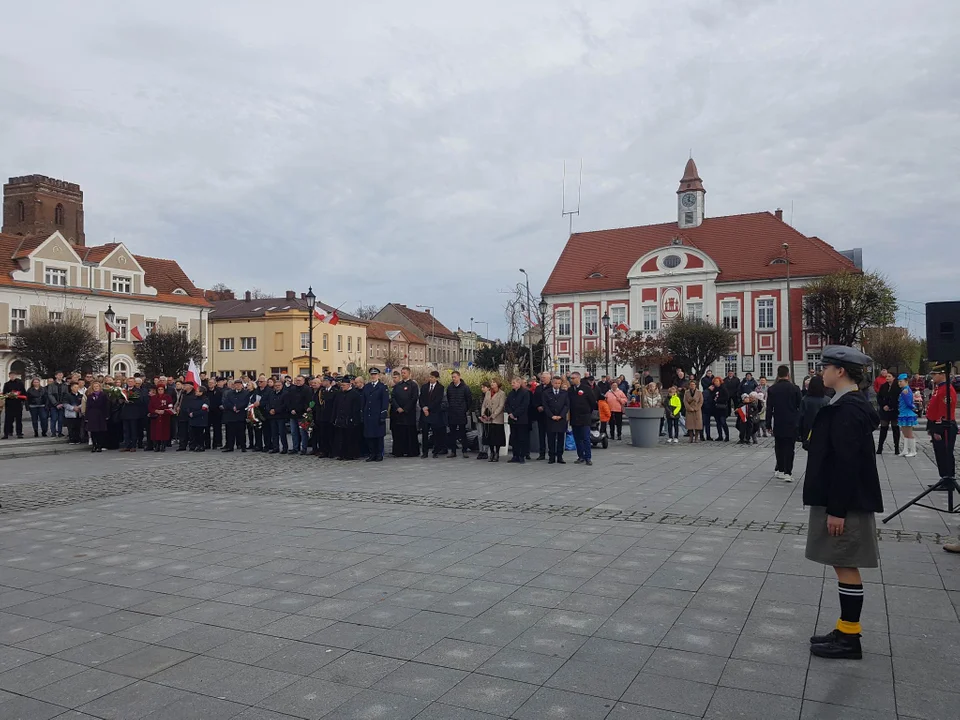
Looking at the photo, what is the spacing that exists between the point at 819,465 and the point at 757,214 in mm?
71140

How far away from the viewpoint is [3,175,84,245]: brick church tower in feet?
254

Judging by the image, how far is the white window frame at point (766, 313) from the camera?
215 feet

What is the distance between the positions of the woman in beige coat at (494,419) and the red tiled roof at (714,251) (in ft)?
174

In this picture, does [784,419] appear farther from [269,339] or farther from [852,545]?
[269,339]

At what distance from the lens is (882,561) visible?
7.02 metres

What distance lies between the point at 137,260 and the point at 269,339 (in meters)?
14.0

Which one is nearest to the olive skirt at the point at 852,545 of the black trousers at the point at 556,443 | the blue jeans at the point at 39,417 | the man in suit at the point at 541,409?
the man in suit at the point at 541,409

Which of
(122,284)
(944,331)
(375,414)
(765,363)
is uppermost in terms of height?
(122,284)

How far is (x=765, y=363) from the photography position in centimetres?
6588

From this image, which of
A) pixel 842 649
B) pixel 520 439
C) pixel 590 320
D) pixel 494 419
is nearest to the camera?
pixel 842 649

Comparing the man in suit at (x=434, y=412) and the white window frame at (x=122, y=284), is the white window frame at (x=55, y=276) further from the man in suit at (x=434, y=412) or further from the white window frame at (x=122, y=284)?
the man in suit at (x=434, y=412)

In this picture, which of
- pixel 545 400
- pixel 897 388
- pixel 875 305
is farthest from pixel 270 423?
pixel 875 305

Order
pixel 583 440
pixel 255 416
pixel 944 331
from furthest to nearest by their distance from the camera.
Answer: pixel 255 416 → pixel 583 440 → pixel 944 331

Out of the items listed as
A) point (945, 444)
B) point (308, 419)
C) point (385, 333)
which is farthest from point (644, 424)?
point (385, 333)
